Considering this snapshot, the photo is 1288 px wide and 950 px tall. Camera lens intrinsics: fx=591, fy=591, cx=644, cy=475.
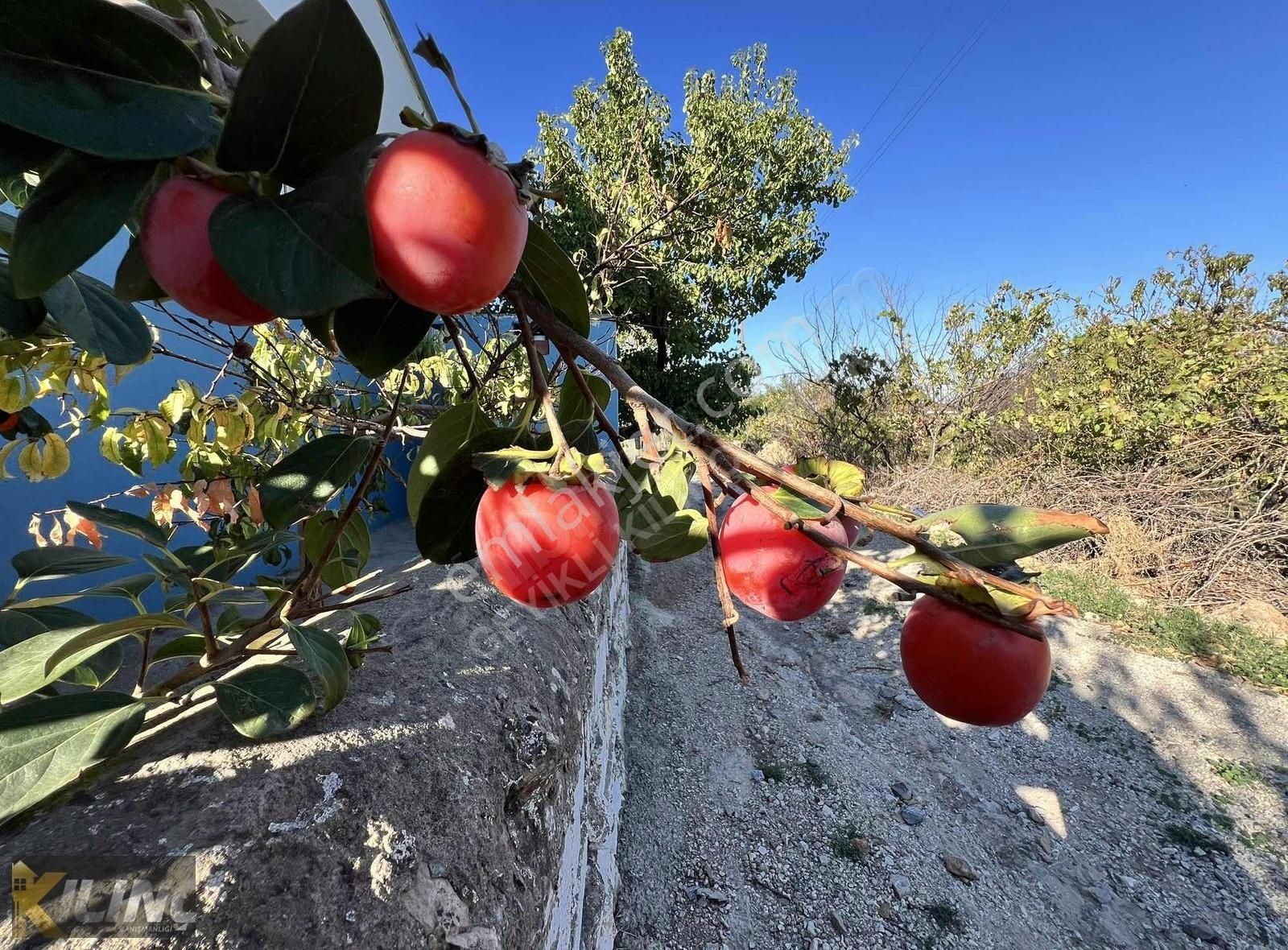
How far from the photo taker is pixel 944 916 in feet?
7.01

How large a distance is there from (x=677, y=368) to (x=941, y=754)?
16.0ft

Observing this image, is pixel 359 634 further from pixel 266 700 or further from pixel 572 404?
pixel 572 404

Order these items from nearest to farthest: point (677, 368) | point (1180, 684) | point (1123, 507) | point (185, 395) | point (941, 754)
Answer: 1. point (185, 395)
2. point (941, 754)
3. point (1180, 684)
4. point (1123, 507)
5. point (677, 368)

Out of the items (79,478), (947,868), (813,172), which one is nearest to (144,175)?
(79,478)

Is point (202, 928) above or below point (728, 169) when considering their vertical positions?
below

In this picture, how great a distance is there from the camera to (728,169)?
5.78 metres

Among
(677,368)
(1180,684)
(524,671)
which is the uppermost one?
(677,368)

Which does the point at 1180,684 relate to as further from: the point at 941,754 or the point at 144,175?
the point at 144,175

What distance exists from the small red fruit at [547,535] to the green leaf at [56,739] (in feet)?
1.72

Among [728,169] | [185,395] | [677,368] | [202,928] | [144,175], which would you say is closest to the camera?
[144,175]

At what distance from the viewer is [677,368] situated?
22.6 ft

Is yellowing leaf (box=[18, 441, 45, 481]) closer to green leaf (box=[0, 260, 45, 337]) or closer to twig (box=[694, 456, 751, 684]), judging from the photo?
green leaf (box=[0, 260, 45, 337])

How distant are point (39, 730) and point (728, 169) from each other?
6.28 metres

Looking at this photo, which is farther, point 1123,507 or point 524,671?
point 1123,507
